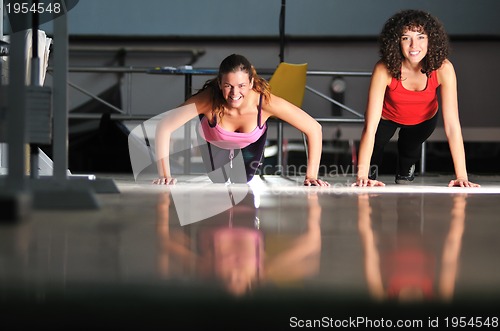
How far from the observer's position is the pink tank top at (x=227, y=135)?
2.68 m

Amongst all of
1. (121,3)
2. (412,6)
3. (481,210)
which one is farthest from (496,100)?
(481,210)

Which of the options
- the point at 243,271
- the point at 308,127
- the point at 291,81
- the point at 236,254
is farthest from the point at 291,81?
the point at 243,271

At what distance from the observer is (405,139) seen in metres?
3.05

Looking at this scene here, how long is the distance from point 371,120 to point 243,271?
6.35ft

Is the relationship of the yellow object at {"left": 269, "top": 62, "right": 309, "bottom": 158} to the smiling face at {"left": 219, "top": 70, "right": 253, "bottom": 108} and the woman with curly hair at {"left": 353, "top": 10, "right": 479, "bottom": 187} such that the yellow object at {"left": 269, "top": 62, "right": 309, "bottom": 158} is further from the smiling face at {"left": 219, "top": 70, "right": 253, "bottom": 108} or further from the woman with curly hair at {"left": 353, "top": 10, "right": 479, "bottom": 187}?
the smiling face at {"left": 219, "top": 70, "right": 253, "bottom": 108}

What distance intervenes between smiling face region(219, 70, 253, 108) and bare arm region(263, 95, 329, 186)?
161 millimetres

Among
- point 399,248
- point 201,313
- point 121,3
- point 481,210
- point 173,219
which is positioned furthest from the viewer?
point 121,3

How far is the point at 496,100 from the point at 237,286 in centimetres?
556

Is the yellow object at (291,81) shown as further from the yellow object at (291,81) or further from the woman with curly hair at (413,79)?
the woman with curly hair at (413,79)

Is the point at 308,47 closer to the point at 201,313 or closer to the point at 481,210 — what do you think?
the point at 481,210

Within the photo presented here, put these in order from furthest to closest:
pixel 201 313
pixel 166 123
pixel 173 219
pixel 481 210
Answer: pixel 166 123 → pixel 481 210 → pixel 173 219 → pixel 201 313

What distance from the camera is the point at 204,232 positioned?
0.92 meters

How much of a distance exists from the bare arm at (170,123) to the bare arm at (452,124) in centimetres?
90

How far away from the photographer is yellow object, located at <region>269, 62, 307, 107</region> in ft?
12.2
